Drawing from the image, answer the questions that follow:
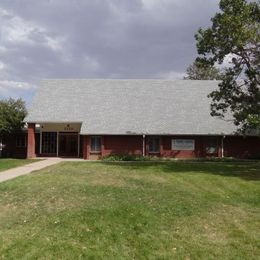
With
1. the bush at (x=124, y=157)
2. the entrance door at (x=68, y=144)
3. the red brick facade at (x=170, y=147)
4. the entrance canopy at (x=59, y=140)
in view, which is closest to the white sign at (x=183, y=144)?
the red brick facade at (x=170, y=147)

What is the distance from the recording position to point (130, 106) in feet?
127

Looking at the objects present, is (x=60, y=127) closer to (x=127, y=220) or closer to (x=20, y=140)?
(x=20, y=140)

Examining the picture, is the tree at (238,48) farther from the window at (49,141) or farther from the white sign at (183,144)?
the window at (49,141)

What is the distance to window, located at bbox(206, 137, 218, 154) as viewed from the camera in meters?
36.5

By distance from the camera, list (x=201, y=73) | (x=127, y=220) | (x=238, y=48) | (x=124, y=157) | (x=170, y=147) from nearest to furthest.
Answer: (x=127, y=220) → (x=238, y=48) → (x=124, y=157) → (x=170, y=147) → (x=201, y=73)

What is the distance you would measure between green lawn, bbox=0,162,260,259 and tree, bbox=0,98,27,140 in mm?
21892

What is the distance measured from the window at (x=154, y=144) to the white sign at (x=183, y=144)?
118 centimetres

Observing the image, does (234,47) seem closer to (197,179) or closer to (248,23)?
(248,23)

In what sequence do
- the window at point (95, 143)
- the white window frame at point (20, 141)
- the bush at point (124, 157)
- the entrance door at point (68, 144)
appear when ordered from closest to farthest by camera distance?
1. the bush at point (124, 157)
2. the window at point (95, 143)
3. the entrance door at point (68, 144)
4. the white window frame at point (20, 141)

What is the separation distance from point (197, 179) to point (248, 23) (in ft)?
26.4

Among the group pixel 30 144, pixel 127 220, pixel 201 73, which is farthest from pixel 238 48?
pixel 201 73

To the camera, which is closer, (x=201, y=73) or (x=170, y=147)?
(x=170, y=147)

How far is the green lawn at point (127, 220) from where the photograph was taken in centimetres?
911

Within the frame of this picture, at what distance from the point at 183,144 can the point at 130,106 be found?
5.58 m
